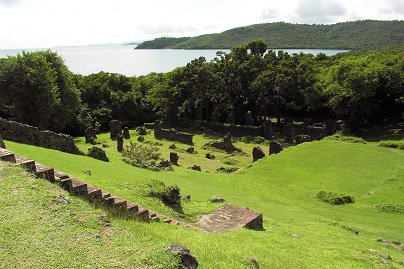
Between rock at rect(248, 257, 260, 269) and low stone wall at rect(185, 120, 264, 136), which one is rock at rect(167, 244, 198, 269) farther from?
low stone wall at rect(185, 120, 264, 136)

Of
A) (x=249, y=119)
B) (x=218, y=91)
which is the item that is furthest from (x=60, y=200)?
(x=218, y=91)

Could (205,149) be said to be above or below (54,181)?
below

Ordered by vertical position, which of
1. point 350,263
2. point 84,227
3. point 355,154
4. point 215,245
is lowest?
point 355,154

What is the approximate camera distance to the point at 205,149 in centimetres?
5359

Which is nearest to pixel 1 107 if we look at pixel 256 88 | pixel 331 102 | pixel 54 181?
pixel 256 88

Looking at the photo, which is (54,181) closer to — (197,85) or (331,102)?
(331,102)

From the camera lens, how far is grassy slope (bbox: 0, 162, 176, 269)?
8117mm

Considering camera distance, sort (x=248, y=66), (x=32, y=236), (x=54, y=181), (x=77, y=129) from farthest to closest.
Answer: (x=248, y=66) < (x=77, y=129) < (x=54, y=181) < (x=32, y=236)

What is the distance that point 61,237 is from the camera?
29.3 ft

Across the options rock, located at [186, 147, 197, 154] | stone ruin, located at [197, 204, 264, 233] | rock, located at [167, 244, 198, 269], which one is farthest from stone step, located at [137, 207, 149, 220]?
rock, located at [186, 147, 197, 154]

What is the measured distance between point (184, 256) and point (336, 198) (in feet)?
64.6

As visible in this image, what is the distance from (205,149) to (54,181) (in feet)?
→ 136

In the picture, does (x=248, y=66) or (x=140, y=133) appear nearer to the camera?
(x=140, y=133)

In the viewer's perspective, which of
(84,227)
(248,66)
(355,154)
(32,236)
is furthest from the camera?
(248,66)
